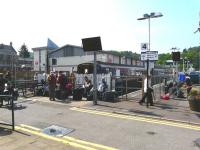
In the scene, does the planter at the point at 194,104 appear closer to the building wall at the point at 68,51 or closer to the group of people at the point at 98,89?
the group of people at the point at 98,89

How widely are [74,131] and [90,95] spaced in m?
6.64

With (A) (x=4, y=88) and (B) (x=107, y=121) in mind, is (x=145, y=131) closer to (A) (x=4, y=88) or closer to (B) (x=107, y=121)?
(B) (x=107, y=121)

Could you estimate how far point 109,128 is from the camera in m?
8.90

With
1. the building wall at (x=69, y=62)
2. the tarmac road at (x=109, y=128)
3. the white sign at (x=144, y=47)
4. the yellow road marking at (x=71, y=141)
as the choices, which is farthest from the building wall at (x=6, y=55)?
the yellow road marking at (x=71, y=141)

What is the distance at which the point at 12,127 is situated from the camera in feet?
28.5

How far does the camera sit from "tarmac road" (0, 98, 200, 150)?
732cm

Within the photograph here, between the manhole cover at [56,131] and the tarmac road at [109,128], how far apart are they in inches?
8.0

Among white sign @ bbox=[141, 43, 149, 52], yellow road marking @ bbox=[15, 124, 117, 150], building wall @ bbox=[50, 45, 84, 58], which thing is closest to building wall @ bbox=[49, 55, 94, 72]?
building wall @ bbox=[50, 45, 84, 58]

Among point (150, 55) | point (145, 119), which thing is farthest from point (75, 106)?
point (150, 55)

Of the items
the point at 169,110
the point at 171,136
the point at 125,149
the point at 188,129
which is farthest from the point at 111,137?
the point at 169,110

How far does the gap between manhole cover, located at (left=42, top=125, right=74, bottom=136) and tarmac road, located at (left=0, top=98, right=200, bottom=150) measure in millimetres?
203

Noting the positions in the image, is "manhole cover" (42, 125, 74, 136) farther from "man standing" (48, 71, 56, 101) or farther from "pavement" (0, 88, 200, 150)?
"man standing" (48, 71, 56, 101)

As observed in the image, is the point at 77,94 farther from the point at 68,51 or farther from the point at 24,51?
the point at 24,51

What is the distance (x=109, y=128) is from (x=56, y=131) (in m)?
1.86
